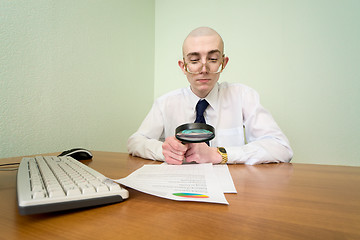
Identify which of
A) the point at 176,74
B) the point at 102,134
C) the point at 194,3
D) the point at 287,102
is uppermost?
the point at 194,3

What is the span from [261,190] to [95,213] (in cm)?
39

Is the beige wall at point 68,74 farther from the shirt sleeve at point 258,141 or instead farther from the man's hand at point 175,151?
the shirt sleeve at point 258,141

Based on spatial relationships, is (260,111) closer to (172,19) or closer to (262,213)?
(262,213)

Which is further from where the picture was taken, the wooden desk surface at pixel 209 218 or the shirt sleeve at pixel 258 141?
the shirt sleeve at pixel 258 141

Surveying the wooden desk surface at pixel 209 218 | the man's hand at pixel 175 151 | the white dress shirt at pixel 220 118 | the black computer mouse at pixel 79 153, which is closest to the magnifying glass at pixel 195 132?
the man's hand at pixel 175 151

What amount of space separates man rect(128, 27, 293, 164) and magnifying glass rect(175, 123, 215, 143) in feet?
0.34

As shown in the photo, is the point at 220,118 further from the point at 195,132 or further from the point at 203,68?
the point at 195,132

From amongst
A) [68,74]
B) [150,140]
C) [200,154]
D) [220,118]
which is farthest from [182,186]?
[68,74]

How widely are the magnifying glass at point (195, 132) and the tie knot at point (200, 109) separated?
22.6 inches

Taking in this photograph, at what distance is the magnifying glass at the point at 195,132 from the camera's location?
2.09ft

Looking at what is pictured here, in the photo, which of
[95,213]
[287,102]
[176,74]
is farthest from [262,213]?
[176,74]

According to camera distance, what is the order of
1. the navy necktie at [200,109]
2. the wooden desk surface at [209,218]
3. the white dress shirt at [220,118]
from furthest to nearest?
the navy necktie at [200,109]
the white dress shirt at [220,118]
the wooden desk surface at [209,218]

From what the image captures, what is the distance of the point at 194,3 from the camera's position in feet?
7.06

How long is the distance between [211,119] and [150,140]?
47 cm
